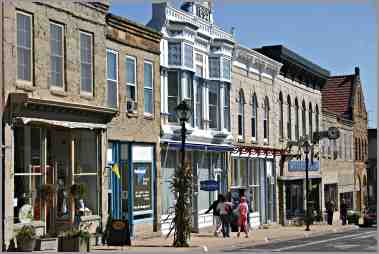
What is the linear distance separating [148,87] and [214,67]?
18.0 feet

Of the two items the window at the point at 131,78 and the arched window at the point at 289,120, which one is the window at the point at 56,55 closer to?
the window at the point at 131,78

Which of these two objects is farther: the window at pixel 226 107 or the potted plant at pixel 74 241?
the window at pixel 226 107

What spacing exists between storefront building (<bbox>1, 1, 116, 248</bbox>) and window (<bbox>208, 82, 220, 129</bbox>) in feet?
28.1

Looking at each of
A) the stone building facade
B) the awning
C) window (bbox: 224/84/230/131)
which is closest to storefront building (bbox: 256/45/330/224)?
the stone building facade

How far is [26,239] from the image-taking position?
1841 cm

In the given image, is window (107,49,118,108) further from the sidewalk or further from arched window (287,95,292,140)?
arched window (287,95,292,140)

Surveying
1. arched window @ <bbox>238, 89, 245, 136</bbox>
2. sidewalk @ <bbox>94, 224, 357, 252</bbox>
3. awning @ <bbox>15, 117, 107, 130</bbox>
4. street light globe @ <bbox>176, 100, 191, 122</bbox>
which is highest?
arched window @ <bbox>238, 89, 245, 136</bbox>

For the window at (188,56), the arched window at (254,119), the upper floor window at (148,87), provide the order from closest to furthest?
the upper floor window at (148,87) < the window at (188,56) < the arched window at (254,119)

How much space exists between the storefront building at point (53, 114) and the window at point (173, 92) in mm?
5031

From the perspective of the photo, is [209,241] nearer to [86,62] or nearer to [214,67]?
[86,62]

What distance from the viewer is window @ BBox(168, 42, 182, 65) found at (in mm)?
27422

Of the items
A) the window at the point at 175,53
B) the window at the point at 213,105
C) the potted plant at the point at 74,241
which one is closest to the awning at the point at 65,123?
the potted plant at the point at 74,241

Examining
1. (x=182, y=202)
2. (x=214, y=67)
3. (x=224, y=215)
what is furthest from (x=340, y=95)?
(x=182, y=202)

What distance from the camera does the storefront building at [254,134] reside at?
109 ft
